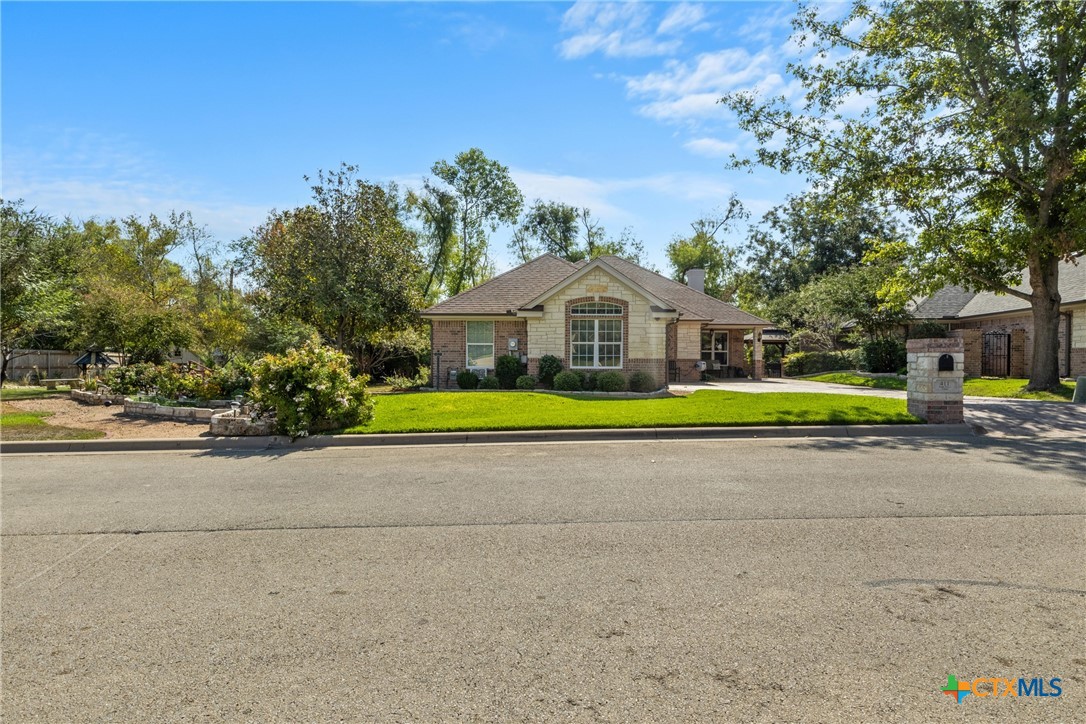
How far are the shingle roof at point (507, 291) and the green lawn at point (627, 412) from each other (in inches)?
260

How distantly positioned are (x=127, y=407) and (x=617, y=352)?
1417 centimetres

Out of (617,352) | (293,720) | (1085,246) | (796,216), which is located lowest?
(293,720)

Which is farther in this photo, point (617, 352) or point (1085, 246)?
point (617, 352)

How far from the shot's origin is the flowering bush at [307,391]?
11555 mm

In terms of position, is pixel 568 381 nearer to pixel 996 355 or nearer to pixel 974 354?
pixel 974 354

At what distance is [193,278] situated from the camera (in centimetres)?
4816


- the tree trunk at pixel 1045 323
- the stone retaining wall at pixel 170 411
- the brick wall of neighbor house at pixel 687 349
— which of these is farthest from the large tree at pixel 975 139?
the stone retaining wall at pixel 170 411

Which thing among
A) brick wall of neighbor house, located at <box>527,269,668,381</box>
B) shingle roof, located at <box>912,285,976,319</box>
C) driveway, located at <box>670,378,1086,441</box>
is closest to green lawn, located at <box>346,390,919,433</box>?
driveway, located at <box>670,378,1086,441</box>

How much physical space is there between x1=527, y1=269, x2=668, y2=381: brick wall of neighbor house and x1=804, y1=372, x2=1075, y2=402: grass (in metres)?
9.10

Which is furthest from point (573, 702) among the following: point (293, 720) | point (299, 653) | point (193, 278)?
point (193, 278)

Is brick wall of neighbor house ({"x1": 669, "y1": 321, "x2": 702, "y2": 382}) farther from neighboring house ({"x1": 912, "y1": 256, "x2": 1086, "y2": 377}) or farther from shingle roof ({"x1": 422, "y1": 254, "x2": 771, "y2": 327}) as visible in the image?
neighboring house ({"x1": 912, "y1": 256, "x2": 1086, "y2": 377})

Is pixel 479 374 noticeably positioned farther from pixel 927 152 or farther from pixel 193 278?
pixel 193 278

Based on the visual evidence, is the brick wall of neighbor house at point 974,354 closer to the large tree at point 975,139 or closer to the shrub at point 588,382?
the large tree at point 975,139

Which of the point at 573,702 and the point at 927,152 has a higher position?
the point at 927,152
